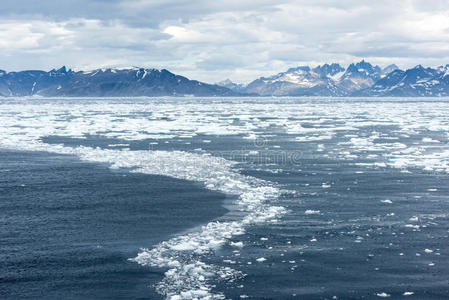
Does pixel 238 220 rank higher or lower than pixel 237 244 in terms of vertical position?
higher

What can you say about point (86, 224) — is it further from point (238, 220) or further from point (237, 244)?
point (237, 244)

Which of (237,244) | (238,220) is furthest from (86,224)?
(237,244)

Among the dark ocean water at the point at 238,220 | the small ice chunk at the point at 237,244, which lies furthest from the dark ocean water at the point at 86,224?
the small ice chunk at the point at 237,244

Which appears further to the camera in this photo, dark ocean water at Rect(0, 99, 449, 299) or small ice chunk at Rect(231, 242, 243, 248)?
small ice chunk at Rect(231, 242, 243, 248)

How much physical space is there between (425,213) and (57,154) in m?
23.4

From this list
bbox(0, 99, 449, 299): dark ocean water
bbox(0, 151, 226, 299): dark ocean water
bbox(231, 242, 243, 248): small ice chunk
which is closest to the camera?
bbox(0, 99, 449, 299): dark ocean water

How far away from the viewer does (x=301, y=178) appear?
958 inches

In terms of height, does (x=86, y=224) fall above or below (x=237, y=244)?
above

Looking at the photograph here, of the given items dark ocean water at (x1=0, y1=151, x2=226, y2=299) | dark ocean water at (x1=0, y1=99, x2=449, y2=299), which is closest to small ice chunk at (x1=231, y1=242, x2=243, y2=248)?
dark ocean water at (x1=0, y1=99, x2=449, y2=299)

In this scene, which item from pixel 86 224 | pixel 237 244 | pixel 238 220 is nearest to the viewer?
pixel 237 244

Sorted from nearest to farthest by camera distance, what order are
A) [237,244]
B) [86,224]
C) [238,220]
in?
[237,244], [86,224], [238,220]

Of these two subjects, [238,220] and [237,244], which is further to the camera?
[238,220]

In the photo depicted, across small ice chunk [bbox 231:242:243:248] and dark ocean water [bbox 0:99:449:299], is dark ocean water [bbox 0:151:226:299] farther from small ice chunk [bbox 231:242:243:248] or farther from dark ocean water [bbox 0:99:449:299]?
small ice chunk [bbox 231:242:243:248]

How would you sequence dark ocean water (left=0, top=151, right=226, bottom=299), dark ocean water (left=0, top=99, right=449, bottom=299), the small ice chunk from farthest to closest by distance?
the small ice chunk, dark ocean water (left=0, top=151, right=226, bottom=299), dark ocean water (left=0, top=99, right=449, bottom=299)
